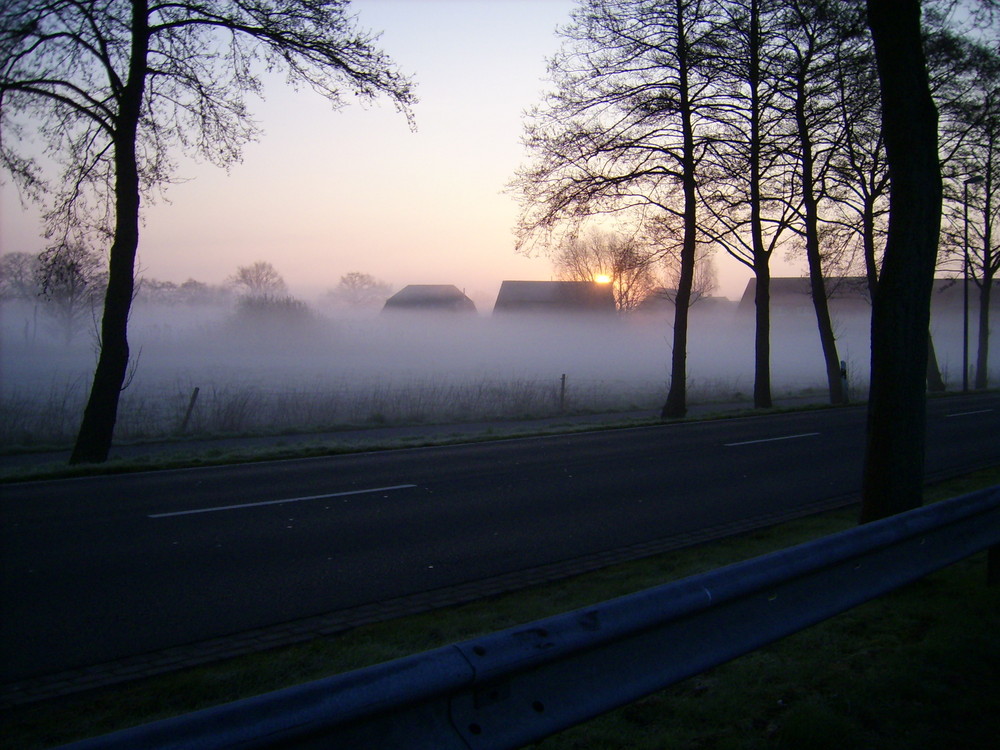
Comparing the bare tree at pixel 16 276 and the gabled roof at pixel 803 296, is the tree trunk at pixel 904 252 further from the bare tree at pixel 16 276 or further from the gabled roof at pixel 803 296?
the gabled roof at pixel 803 296

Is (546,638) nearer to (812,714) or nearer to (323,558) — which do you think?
(812,714)

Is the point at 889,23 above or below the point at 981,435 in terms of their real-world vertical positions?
above

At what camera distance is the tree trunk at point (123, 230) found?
1469 cm

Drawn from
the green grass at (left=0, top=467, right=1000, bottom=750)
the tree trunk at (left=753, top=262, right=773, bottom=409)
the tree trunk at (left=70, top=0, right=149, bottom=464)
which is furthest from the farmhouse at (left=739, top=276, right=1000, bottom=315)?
the green grass at (left=0, top=467, right=1000, bottom=750)

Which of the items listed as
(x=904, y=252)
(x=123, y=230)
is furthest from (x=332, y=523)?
(x=123, y=230)

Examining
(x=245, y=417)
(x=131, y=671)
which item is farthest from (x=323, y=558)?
(x=245, y=417)

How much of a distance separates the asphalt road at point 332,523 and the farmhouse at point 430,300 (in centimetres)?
7446

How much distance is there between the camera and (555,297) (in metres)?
82.0

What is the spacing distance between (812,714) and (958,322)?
93753 millimetres

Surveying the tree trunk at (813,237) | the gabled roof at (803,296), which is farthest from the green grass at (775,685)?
the gabled roof at (803,296)

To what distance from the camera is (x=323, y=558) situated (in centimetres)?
712

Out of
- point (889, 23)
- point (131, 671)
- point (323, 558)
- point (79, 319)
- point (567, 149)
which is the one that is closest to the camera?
point (131, 671)

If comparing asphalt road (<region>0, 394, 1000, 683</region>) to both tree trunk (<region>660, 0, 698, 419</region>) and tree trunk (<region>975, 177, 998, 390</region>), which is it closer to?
tree trunk (<region>660, 0, 698, 419</region>)

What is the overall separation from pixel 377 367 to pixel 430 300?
37.6 m
